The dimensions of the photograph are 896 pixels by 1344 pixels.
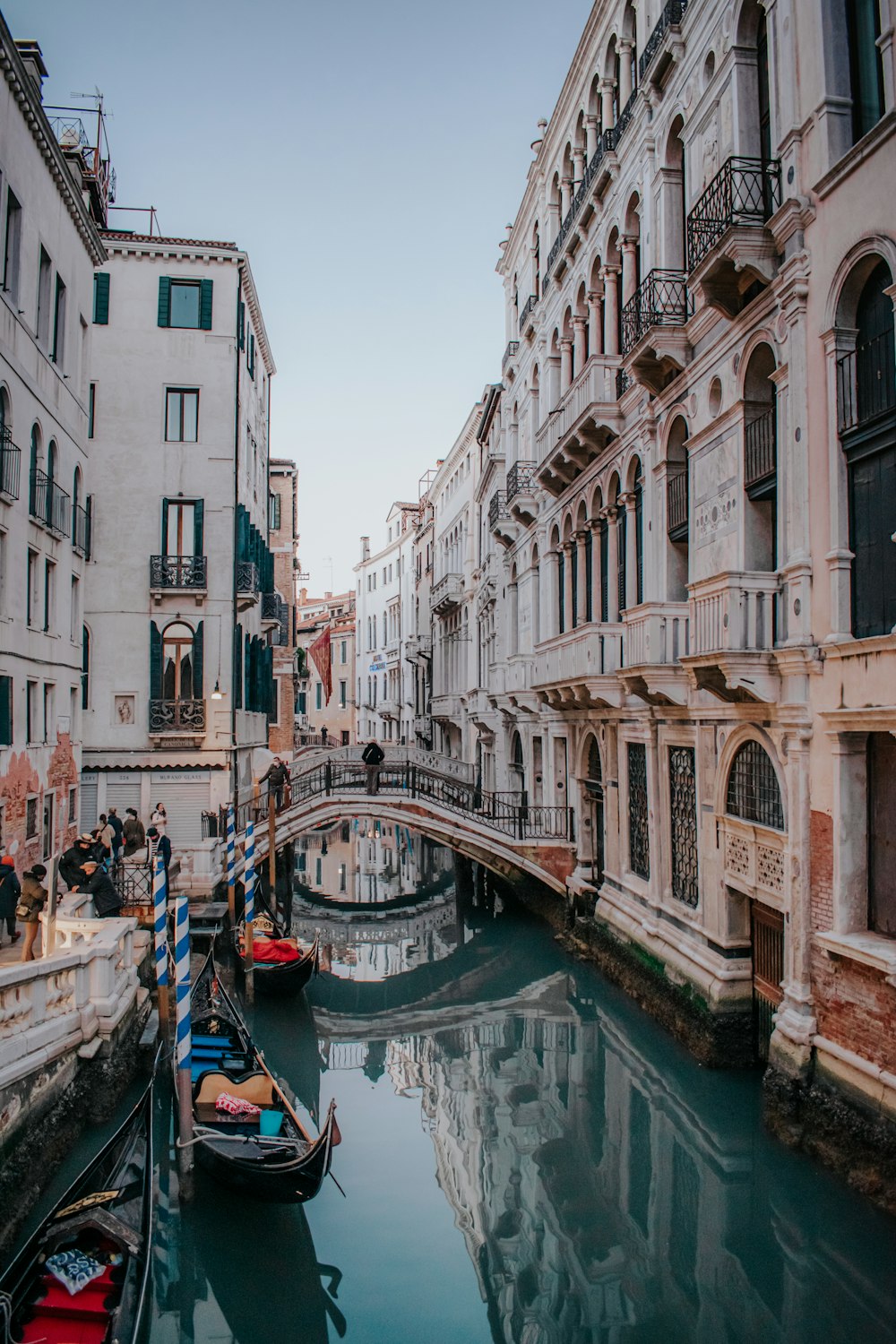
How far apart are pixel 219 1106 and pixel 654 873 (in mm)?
5816

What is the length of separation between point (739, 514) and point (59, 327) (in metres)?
9.21

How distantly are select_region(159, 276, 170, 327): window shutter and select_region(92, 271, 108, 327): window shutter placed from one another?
951mm

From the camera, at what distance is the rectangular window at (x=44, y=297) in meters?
12.7

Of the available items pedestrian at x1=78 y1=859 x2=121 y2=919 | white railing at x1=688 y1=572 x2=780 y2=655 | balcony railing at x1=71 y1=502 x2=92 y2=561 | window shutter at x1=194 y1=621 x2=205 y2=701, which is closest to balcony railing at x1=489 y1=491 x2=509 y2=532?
window shutter at x1=194 y1=621 x2=205 y2=701

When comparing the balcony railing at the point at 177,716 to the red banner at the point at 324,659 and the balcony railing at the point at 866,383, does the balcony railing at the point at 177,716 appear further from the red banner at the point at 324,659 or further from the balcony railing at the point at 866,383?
the red banner at the point at 324,659

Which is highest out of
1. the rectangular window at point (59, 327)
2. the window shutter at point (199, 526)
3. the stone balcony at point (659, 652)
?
the rectangular window at point (59, 327)

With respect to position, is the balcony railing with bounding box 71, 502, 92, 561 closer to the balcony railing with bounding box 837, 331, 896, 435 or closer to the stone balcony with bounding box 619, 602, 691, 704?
the stone balcony with bounding box 619, 602, 691, 704

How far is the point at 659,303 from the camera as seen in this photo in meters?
11.8

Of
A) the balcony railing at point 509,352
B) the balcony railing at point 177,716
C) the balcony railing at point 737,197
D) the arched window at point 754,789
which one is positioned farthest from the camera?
the balcony railing at point 509,352

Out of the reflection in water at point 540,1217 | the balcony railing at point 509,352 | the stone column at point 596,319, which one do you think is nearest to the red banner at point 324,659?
the balcony railing at point 509,352

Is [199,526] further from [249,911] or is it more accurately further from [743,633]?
[743,633]

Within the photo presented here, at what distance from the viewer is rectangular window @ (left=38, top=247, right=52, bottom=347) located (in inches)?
501

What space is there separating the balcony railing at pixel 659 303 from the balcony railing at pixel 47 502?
713cm

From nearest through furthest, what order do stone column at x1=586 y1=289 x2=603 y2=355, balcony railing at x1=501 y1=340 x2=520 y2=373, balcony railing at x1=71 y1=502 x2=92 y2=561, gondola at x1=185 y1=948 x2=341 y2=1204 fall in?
1. gondola at x1=185 y1=948 x2=341 y2=1204
2. balcony railing at x1=71 y1=502 x2=92 y2=561
3. stone column at x1=586 y1=289 x2=603 y2=355
4. balcony railing at x1=501 y1=340 x2=520 y2=373
